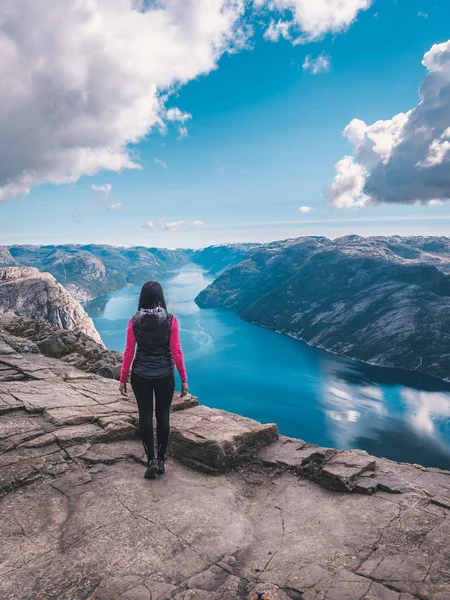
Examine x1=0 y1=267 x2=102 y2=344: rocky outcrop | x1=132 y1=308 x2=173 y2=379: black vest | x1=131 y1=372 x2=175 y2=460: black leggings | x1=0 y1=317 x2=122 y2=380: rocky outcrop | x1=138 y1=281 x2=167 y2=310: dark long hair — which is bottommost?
x1=0 y1=267 x2=102 y2=344: rocky outcrop

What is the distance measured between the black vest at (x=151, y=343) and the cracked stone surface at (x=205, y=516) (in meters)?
2.85

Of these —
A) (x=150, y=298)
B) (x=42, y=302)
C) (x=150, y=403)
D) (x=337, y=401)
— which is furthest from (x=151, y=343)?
(x=337, y=401)

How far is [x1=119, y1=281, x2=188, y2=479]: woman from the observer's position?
8.63m

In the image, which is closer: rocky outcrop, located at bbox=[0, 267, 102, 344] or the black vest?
the black vest

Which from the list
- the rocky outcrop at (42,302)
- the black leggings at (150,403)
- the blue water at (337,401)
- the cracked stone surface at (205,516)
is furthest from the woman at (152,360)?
the rocky outcrop at (42,302)

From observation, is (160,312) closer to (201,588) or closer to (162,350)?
(162,350)

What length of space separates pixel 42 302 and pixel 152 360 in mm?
139588

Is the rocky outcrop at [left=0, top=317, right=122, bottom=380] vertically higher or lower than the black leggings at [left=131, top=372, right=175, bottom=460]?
lower

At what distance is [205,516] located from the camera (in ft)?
24.4

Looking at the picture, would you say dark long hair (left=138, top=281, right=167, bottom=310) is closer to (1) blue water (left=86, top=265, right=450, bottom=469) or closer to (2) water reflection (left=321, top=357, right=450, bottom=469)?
(1) blue water (left=86, top=265, right=450, bottom=469)

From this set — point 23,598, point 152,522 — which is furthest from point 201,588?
point 23,598

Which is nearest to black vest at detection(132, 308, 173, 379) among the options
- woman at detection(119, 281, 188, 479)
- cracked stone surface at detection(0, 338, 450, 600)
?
woman at detection(119, 281, 188, 479)

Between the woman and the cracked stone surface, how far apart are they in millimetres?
1327

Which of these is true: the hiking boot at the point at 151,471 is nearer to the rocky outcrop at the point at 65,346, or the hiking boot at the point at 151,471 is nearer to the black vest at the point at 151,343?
the black vest at the point at 151,343
